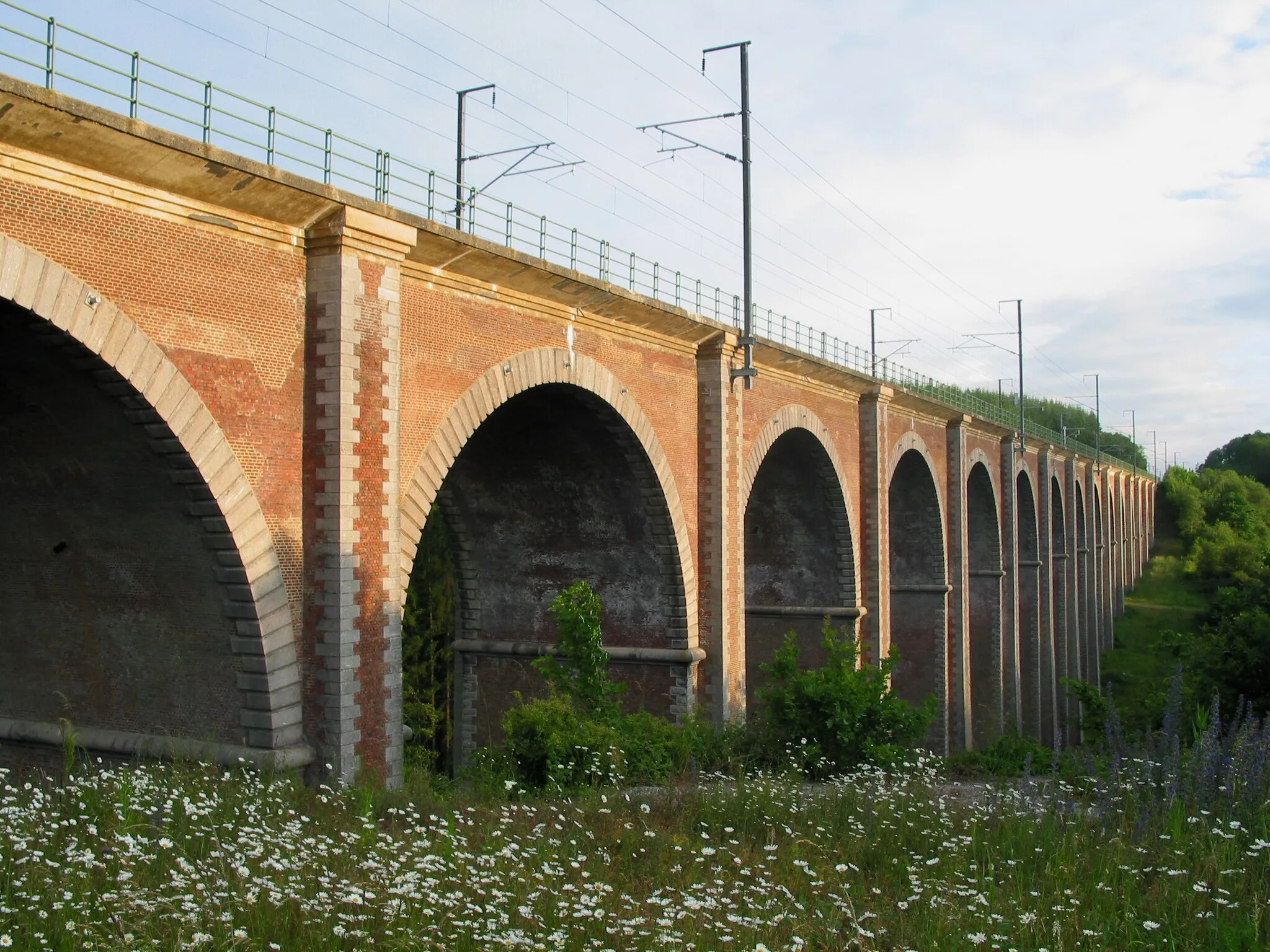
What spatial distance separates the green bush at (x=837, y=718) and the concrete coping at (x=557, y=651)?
140 inches

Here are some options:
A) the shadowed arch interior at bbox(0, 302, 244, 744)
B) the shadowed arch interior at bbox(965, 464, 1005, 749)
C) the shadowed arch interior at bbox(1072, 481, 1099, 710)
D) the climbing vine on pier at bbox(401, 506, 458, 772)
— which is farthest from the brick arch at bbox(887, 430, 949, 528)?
the shadowed arch interior at bbox(1072, 481, 1099, 710)

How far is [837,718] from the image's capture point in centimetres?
Answer: 1227

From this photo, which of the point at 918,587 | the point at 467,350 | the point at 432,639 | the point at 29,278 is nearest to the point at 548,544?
the point at 467,350

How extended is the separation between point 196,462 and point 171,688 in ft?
7.79

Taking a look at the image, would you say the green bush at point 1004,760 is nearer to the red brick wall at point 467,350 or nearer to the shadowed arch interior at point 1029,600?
the red brick wall at point 467,350

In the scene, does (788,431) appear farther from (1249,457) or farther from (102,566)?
(1249,457)

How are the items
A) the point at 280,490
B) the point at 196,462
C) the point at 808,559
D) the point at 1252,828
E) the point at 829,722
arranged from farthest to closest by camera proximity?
the point at 808,559 → the point at 829,722 → the point at 280,490 → the point at 196,462 → the point at 1252,828

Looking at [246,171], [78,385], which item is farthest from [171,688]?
[246,171]

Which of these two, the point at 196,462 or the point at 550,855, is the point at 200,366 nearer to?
the point at 196,462

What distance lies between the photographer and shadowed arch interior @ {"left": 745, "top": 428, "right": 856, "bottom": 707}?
74.7 feet

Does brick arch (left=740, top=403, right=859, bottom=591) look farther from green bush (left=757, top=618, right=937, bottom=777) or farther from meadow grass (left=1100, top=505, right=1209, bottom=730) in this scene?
meadow grass (left=1100, top=505, right=1209, bottom=730)

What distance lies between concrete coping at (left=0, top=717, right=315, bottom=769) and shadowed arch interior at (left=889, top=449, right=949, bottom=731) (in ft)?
70.3

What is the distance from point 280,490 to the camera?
998 cm

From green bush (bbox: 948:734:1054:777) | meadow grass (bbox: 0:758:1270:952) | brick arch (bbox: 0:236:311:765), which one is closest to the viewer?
meadow grass (bbox: 0:758:1270:952)
